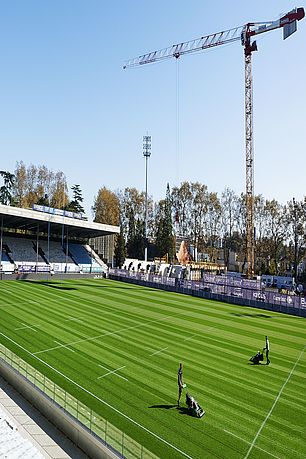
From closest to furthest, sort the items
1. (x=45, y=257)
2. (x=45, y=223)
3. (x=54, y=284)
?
1. (x=54, y=284)
2. (x=45, y=223)
3. (x=45, y=257)

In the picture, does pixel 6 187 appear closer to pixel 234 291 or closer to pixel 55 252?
pixel 55 252

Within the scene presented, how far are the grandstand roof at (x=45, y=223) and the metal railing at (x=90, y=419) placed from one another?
123ft

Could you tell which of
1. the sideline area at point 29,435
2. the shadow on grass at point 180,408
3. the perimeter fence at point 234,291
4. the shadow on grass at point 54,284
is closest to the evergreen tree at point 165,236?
the perimeter fence at point 234,291

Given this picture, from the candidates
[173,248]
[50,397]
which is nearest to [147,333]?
[50,397]

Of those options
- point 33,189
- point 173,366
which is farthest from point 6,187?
point 173,366

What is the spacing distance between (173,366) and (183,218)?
89007 mm

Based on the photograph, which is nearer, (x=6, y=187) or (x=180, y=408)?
(x=180, y=408)

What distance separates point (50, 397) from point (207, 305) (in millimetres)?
29639

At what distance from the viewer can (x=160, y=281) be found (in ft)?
187

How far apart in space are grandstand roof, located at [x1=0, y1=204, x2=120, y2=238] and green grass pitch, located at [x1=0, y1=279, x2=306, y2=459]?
16485mm

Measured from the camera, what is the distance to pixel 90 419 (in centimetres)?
1407

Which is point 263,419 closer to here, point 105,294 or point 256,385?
point 256,385

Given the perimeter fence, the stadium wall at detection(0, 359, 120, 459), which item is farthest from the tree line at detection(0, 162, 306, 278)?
the stadium wall at detection(0, 359, 120, 459)

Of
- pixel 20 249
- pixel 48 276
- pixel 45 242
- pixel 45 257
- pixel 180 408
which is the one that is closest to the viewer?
pixel 180 408
